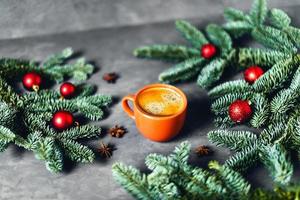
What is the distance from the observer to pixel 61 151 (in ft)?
3.47

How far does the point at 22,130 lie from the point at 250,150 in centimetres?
52

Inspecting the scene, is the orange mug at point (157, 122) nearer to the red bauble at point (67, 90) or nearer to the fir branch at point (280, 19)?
the red bauble at point (67, 90)

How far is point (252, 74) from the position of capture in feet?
3.98

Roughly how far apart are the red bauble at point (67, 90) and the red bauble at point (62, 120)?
9cm

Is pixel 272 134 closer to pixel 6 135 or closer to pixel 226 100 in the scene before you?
pixel 226 100

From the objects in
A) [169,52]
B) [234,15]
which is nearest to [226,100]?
[169,52]

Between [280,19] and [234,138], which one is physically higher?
[280,19]

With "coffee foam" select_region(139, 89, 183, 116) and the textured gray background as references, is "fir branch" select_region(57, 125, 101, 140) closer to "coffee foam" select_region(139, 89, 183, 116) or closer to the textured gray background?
the textured gray background

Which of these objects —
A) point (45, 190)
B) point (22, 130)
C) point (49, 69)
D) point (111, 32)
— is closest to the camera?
point (45, 190)

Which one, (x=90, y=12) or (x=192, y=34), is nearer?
(x=192, y=34)

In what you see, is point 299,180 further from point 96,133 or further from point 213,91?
point 96,133

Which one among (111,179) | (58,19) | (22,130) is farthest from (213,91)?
(58,19)

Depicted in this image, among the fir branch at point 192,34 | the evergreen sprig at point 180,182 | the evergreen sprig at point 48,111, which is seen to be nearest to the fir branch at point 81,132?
the evergreen sprig at point 48,111

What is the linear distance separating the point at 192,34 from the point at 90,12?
36cm
